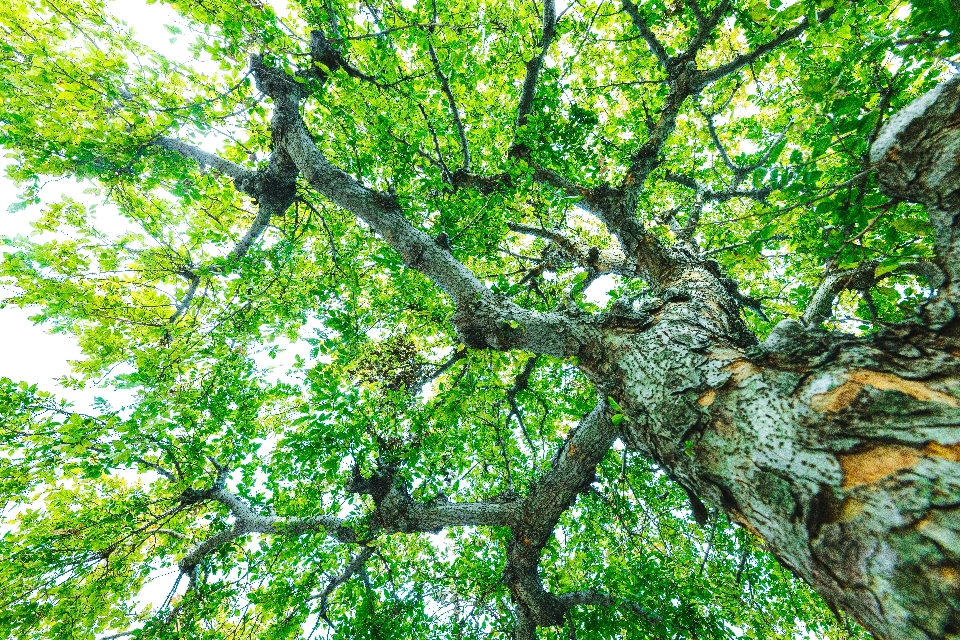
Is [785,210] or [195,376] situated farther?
[195,376]

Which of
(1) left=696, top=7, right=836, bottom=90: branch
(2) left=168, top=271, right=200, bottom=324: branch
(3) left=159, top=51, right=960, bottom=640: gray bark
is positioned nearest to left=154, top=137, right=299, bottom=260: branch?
(2) left=168, top=271, right=200, bottom=324: branch

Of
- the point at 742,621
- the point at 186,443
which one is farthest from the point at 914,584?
the point at 186,443

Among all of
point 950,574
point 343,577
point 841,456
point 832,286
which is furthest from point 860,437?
point 343,577

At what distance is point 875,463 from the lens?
1.62 m

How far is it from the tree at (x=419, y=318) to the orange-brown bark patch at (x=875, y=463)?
457 millimetres

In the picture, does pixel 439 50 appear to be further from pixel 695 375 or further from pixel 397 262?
pixel 695 375

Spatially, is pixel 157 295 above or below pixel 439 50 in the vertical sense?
below

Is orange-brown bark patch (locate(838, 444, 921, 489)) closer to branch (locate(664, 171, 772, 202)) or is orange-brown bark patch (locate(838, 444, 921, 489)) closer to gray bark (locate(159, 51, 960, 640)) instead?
gray bark (locate(159, 51, 960, 640))

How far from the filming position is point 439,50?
4805 millimetres

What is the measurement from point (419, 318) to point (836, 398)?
4.97m

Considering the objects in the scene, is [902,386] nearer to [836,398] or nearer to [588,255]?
[836,398]

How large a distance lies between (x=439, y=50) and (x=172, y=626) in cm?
804

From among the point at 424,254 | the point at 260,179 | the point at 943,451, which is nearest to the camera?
the point at 943,451

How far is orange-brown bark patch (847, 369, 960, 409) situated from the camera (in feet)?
5.25
